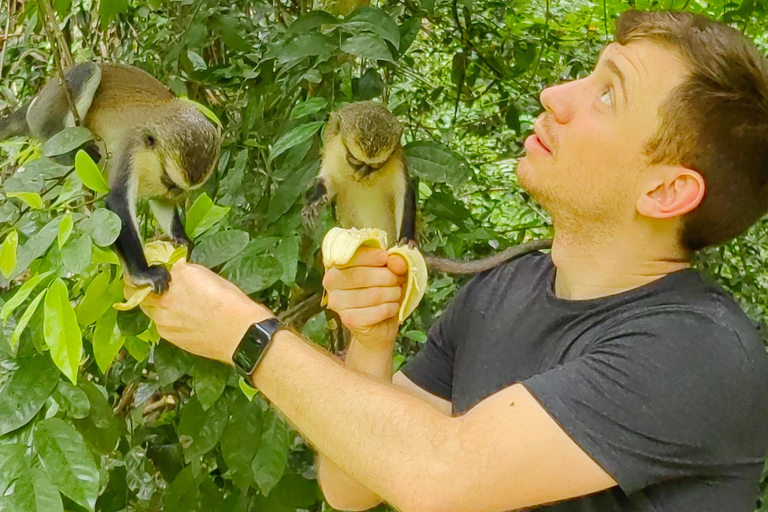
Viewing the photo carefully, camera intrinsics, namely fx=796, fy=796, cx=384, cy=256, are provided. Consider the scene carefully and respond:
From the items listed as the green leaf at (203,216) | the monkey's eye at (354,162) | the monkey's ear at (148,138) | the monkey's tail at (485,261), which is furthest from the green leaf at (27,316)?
the monkey's eye at (354,162)

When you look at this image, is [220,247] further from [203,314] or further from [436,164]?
[436,164]

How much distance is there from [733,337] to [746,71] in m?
0.35

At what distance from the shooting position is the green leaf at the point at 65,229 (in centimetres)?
88

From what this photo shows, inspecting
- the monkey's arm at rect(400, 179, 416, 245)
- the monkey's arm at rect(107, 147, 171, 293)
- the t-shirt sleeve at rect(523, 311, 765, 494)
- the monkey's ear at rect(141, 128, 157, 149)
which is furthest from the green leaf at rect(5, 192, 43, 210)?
the monkey's arm at rect(400, 179, 416, 245)

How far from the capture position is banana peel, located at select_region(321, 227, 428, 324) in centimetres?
112

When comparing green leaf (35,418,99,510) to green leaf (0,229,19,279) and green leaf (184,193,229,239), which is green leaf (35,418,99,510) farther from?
green leaf (184,193,229,239)

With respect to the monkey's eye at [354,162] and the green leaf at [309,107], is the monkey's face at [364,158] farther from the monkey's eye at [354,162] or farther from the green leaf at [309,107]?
the green leaf at [309,107]

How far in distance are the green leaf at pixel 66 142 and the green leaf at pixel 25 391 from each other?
10.8 inches

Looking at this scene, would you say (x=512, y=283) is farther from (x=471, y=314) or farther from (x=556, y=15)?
(x=556, y=15)

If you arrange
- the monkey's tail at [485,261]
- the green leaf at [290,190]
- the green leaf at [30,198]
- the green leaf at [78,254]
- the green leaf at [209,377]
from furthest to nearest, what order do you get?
the monkey's tail at [485,261] < the green leaf at [290,190] < the green leaf at [209,377] < the green leaf at [30,198] < the green leaf at [78,254]

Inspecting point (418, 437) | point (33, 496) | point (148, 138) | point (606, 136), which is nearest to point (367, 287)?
point (418, 437)

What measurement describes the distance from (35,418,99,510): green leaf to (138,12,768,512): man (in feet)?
0.66

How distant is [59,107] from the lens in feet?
5.39

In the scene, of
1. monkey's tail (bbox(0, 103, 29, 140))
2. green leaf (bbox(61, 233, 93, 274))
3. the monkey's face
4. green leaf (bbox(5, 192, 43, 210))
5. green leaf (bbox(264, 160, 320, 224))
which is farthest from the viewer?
the monkey's face
